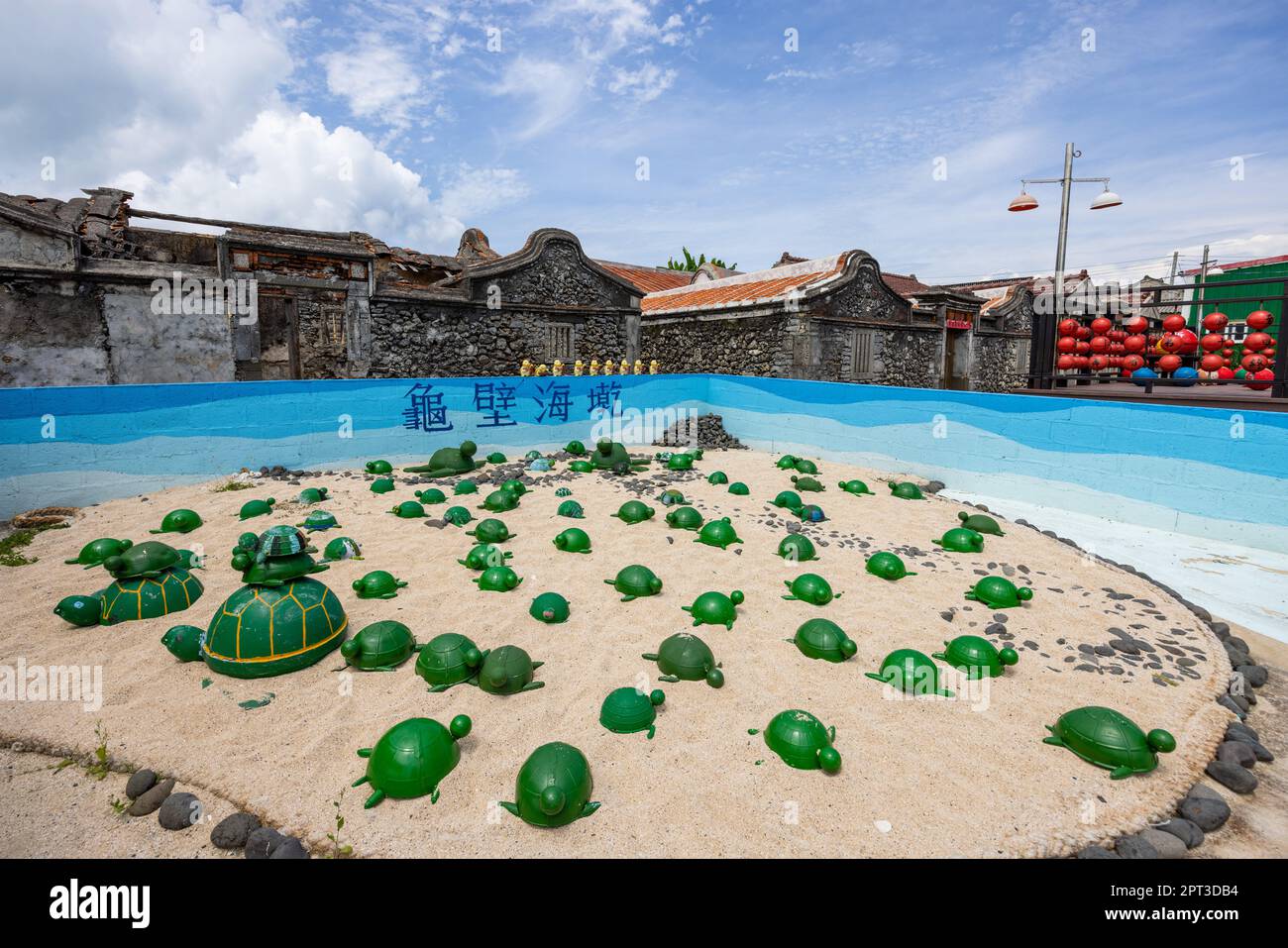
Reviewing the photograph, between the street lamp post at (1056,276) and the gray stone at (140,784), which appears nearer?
the gray stone at (140,784)

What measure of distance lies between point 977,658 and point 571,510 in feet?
15.6

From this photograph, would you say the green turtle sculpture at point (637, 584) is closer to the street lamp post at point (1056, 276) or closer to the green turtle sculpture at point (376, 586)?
the green turtle sculpture at point (376, 586)

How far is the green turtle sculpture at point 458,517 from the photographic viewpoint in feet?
23.8

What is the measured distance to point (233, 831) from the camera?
9.29ft

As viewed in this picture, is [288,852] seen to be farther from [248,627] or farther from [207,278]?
[207,278]

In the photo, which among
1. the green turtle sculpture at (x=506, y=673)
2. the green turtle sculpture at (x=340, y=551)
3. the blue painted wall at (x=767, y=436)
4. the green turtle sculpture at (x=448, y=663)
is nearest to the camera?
the green turtle sculpture at (x=506, y=673)

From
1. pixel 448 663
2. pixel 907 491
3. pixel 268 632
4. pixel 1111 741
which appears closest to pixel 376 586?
pixel 268 632

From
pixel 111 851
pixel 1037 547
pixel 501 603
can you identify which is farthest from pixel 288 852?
pixel 1037 547

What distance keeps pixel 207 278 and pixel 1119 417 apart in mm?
16788

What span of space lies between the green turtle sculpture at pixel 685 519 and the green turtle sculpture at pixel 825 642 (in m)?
2.79

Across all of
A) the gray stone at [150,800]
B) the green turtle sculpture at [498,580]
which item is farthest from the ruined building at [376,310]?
the gray stone at [150,800]

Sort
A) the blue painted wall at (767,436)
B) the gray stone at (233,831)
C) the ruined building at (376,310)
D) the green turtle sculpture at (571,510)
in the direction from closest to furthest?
the gray stone at (233,831), the blue painted wall at (767,436), the green turtle sculpture at (571,510), the ruined building at (376,310)

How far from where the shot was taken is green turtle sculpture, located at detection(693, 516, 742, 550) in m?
6.75
